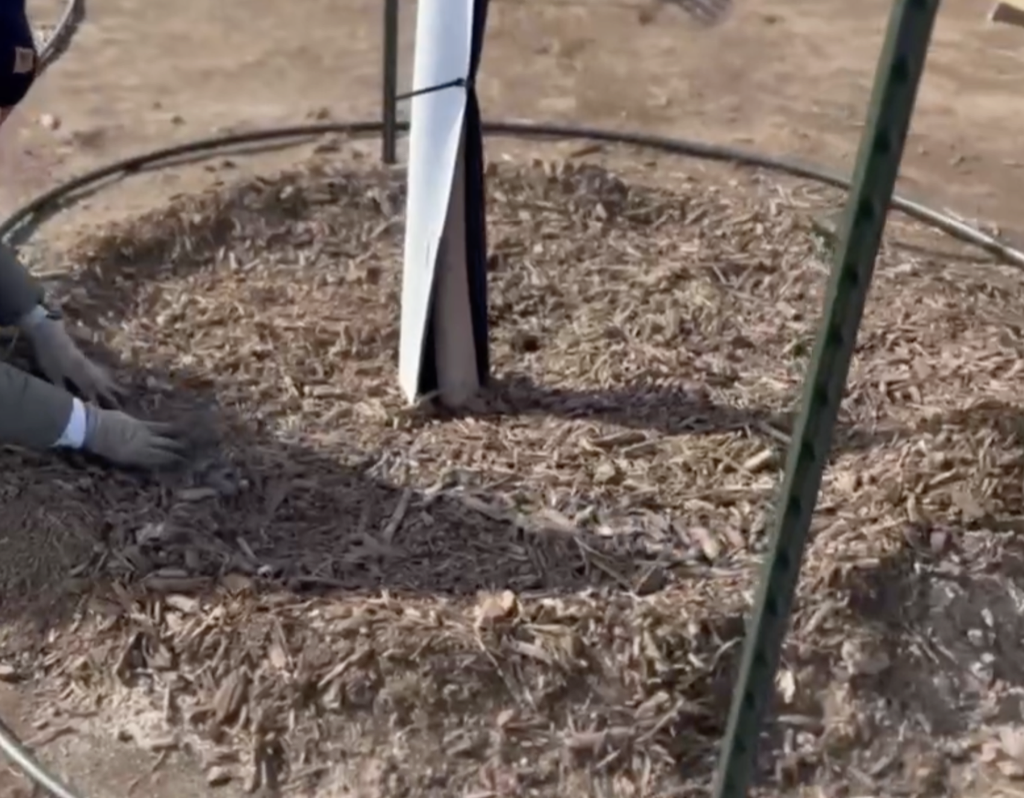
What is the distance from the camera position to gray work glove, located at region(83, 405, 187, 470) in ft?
9.68

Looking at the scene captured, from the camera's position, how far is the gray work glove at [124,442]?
2.95m

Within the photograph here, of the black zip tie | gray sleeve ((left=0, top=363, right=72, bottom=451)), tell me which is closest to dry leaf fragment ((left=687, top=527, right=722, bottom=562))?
the black zip tie

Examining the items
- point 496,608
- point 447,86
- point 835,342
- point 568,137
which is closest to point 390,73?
point 568,137

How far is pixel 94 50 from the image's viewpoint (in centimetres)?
488

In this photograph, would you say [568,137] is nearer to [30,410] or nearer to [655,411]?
[655,411]

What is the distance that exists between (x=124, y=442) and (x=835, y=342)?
5.41ft

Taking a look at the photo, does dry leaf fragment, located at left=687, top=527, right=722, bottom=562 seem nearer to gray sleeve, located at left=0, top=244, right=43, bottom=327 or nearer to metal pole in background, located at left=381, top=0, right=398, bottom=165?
gray sleeve, located at left=0, top=244, right=43, bottom=327

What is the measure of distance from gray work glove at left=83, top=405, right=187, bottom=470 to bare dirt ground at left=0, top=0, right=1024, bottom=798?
42 mm

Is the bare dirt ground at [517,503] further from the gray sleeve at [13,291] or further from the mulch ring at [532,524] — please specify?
the gray sleeve at [13,291]

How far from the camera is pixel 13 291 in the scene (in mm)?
3150

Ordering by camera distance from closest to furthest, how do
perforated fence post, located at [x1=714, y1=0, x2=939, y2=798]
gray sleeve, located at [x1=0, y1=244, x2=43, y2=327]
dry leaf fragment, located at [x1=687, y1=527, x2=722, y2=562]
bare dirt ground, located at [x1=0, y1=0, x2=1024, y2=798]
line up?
perforated fence post, located at [x1=714, y1=0, x2=939, y2=798] < bare dirt ground, located at [x1=0, y1=0, x2=1024, y2=798] < dry leaf fragment, located at [x1=687, y1=527, x2=722, y2=562] < gray sleeve, located at [x1=0, y1=244, x2=43, y2=327]

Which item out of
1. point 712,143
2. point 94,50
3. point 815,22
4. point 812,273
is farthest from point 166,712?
point 815,22

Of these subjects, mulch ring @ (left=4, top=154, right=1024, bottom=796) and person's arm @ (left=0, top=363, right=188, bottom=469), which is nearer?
mulch ring @ (left=4, top=154, right=1024, bottom=796)

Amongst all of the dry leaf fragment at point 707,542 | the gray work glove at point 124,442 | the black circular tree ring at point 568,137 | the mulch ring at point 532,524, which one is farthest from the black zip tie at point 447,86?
the black circular tree ring at point 568,137
